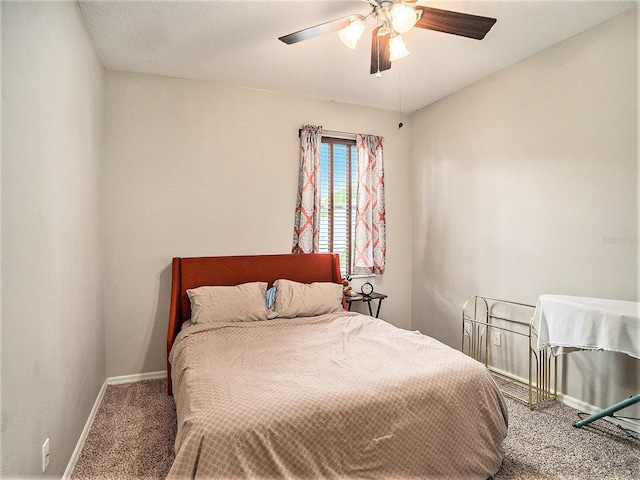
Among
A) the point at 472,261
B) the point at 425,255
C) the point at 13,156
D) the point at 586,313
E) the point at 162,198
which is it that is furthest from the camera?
the point at 425,255

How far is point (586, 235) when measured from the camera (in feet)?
8.45

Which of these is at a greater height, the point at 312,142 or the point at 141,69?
the point at 141,69

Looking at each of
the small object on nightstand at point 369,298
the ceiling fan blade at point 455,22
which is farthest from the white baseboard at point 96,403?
the ceiling fan blade at point 455,22

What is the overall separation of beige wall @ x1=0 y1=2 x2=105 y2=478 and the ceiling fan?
1241 millimetres

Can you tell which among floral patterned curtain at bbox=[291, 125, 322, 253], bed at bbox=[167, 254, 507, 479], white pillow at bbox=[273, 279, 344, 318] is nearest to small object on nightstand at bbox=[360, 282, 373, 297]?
white pillow at bbox=[273, 279, 344, 318]

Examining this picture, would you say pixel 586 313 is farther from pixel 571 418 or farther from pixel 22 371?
pixel 22 371

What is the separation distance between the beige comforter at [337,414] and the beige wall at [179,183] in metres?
1.23

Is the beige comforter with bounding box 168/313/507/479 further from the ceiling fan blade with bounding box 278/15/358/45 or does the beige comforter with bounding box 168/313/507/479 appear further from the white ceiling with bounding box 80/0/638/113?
the white ceiling with bounding box 80/0/638/113

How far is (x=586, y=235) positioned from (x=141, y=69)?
3.79m

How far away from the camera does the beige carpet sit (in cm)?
193

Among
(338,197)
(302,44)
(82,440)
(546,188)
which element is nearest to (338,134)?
(338,197)

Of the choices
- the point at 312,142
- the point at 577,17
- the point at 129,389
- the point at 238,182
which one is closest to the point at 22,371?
the point at 129,389

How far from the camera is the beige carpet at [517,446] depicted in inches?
76.2

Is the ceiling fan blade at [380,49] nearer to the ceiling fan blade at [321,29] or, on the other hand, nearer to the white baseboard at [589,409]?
the ceiling fan blade at [321,29]
